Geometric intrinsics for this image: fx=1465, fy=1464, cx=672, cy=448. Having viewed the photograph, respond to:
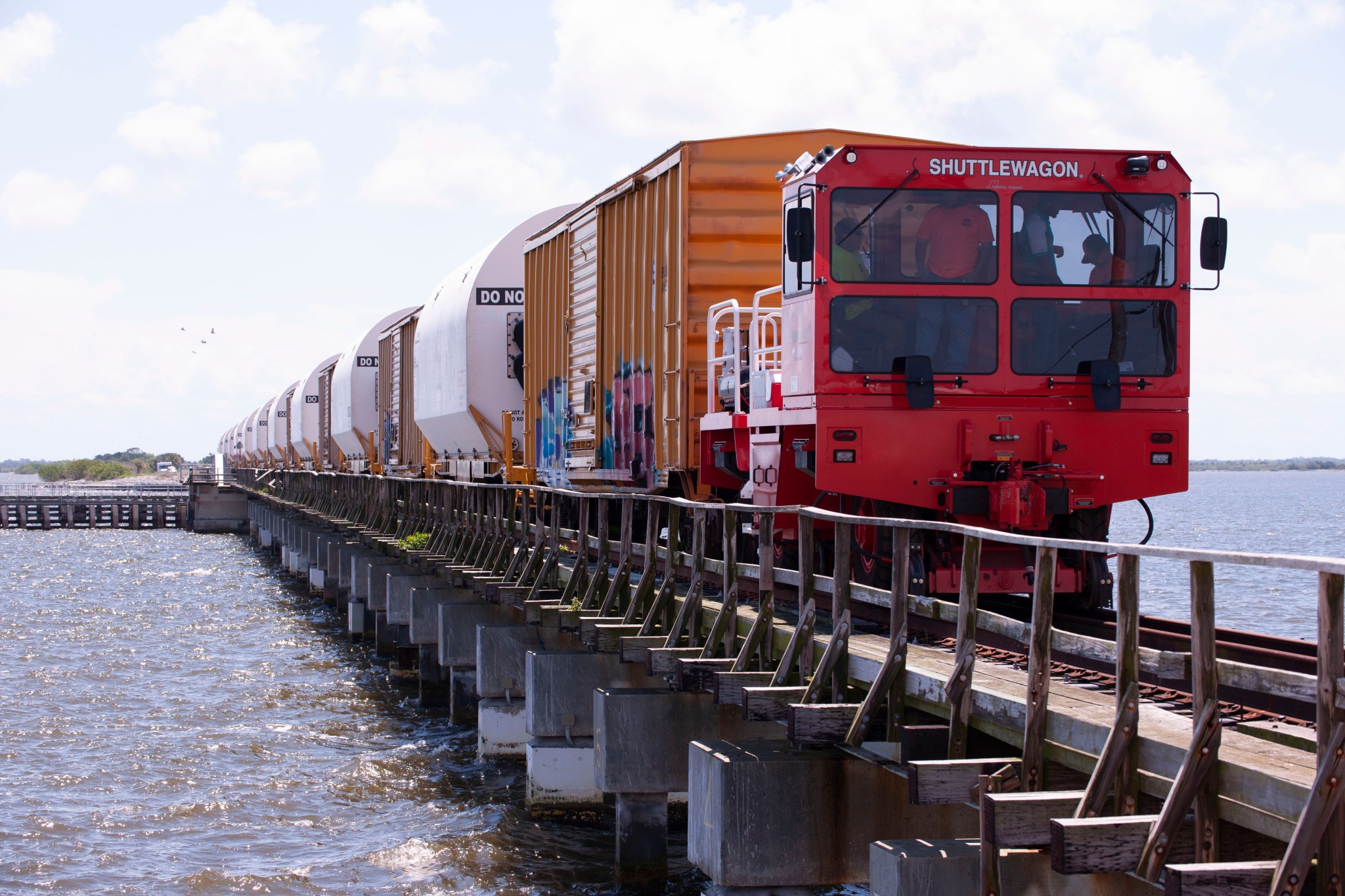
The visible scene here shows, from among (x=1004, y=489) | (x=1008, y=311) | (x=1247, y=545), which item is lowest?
(x=1247, y=545)

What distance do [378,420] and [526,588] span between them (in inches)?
788

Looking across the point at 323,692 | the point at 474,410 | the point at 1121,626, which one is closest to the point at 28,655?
the point at 323,692

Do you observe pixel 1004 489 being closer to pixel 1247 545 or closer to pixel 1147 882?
pixel 1147 882

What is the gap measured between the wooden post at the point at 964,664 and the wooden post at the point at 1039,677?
0.52 metres

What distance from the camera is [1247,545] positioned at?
61750 mm

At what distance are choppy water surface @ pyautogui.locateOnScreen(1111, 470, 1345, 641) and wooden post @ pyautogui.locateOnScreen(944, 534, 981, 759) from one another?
5.23 metres

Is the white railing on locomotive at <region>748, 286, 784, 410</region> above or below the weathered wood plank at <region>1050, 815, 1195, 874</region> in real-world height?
above

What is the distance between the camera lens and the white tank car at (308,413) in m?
44.9

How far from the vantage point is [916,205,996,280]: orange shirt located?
9.99 m

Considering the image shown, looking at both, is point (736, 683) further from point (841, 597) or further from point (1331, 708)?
point (1331, 708)

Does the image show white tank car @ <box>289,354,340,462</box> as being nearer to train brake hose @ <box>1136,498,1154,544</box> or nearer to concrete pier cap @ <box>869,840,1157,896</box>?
train brake hose @ <box>1136,498,1154,544</box>

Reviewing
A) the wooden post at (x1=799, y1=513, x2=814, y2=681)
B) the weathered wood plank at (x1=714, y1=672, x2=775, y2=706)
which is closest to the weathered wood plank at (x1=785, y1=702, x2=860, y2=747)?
the wooden post at (x1=799, y1=513, x2=814, y2=681)

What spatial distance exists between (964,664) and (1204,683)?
1.48 metres

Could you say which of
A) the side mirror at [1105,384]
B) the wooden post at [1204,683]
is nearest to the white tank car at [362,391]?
the side mirror at [1105,384]
